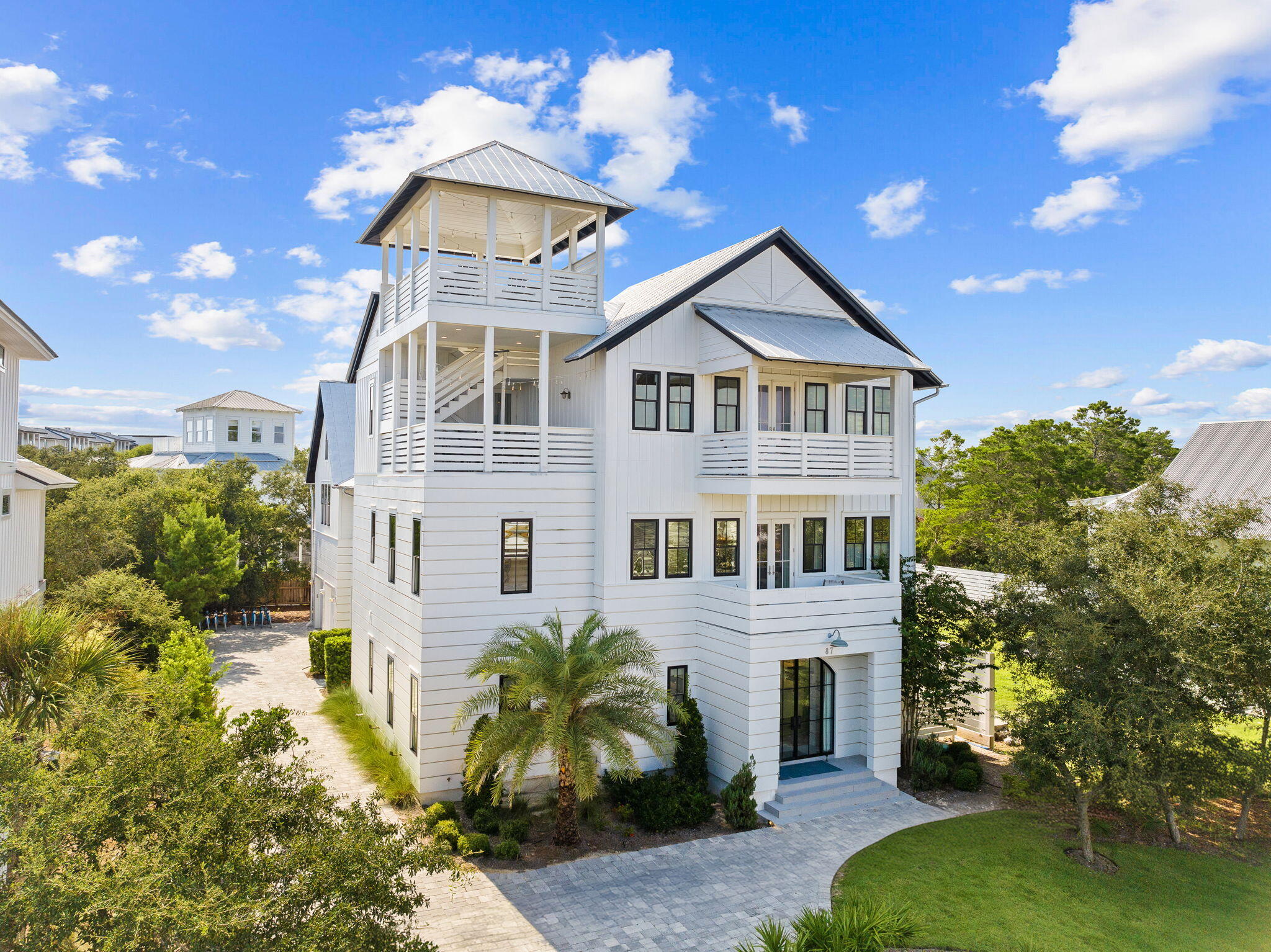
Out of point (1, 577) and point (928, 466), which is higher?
point (928, 466)

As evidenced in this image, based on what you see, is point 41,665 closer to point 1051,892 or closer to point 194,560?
point 1051,892

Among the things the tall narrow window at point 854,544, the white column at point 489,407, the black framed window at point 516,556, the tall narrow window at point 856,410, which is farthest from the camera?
the tall narrow window at point 856,410

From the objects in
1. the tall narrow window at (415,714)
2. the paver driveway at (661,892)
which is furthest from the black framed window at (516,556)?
the paver driveway at (661,892)

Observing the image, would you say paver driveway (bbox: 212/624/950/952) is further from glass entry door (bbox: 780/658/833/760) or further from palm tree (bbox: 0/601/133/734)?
palm tree (bbox: 0/601/133/734)

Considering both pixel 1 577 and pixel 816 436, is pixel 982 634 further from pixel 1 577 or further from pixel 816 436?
pixel 1 577

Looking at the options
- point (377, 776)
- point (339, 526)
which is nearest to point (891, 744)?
point (377, 776)

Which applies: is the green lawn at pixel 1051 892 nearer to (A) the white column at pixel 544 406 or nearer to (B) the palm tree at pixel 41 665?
(A) the white column at pixel 544 406

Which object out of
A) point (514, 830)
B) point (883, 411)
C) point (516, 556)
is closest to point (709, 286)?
point (883, 411)

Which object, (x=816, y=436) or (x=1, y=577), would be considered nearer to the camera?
(x=816, y=436)
